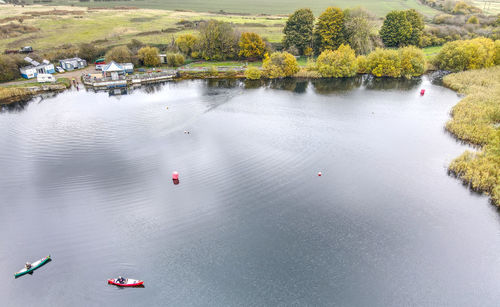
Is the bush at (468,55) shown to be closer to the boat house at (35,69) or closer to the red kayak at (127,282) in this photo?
the red kayak at (127,282)

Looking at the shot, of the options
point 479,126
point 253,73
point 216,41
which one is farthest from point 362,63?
point 216,41

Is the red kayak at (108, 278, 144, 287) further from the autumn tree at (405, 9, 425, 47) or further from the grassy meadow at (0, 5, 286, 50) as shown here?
the autumn tree at (405, 9, 425, 47)

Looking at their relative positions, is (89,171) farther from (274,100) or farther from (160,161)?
(274,100)

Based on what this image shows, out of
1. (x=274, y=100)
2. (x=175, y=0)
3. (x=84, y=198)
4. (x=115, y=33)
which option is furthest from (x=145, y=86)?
(x=175, y=0)

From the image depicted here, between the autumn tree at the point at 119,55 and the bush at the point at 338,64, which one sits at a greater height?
the autumn tree at the point at 119,55

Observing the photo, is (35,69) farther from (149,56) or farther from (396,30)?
(396,30)

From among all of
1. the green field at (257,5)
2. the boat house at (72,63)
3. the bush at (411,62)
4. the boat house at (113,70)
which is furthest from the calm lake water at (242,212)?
the green field at (257,5)

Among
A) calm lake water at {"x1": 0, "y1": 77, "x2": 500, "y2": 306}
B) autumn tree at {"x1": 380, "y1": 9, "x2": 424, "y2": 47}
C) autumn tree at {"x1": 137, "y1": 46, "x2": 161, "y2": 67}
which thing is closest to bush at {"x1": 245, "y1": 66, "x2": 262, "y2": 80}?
calm lake water at {"x1": 0, "y1": 77, "x2": 500, "y2": 306}
